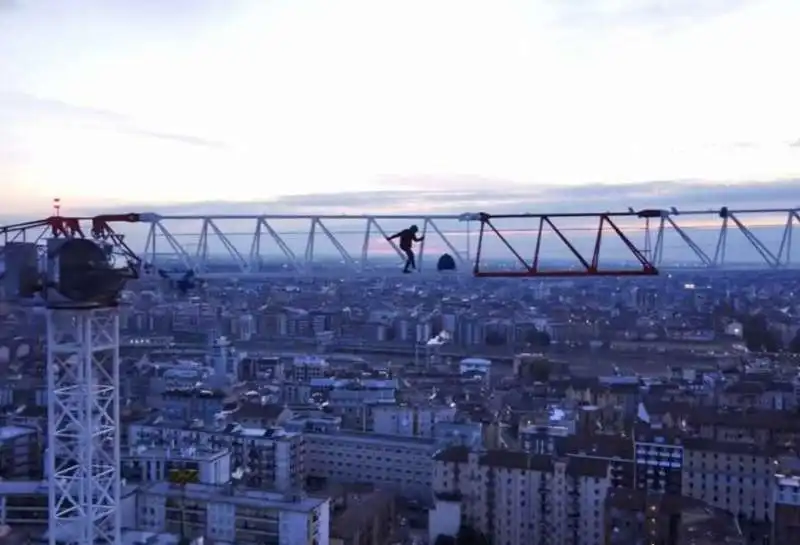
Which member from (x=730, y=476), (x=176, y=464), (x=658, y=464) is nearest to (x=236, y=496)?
(x=176, y=464)

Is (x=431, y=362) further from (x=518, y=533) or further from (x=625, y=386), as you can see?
(x=518, y=533)

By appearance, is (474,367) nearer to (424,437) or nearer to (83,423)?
(424,437)

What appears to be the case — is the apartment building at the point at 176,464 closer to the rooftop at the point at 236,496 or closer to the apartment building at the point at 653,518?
the rooftop at the point at 236,496

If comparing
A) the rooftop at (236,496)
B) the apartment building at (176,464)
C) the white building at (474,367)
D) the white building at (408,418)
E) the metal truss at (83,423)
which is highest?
the metal truss at (83,423)

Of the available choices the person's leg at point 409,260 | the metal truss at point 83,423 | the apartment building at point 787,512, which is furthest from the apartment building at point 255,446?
the person's leg at point 409,260

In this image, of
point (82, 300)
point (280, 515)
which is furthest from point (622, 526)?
point (82, 300)

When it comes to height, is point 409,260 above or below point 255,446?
above
